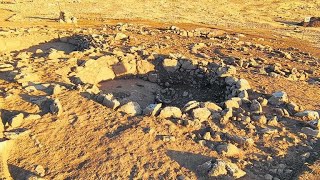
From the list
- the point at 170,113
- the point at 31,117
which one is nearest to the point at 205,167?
the point at 170,113

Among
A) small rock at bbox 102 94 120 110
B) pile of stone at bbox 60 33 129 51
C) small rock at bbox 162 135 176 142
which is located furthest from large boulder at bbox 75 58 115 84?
small rock at bbox 162 135 176 142

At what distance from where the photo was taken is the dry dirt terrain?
7.24 metres

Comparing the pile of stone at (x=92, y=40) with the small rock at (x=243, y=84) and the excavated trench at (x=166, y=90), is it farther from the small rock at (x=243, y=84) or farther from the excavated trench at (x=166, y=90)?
the small rock at (x=243, y=84)

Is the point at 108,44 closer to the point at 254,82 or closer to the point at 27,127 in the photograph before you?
the point at 254,82

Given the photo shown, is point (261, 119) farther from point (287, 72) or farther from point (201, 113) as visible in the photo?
point (287, 72)

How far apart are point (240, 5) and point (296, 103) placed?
2351 cm

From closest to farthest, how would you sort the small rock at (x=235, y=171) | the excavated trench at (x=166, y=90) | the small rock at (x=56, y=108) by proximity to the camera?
1. the small rock at (x=235, y=171)
2. the small rock at (x=56, y=108)
3. the excavated trench at (x=166, y=90)

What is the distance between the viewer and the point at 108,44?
1446 centimetres

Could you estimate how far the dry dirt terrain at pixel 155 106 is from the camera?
724 centimetres

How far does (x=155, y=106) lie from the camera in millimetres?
8750

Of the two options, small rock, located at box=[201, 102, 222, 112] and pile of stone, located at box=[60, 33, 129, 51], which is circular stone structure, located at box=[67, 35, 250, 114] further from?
small rock, located at box=[201, 102, 222, 112]

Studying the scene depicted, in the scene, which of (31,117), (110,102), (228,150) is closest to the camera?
(228,150)

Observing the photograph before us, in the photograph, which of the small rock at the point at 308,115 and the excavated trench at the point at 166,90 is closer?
the small rock at the point at 308,115

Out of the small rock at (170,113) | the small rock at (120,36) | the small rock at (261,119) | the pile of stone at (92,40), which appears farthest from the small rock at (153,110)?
the small rock at (120,36)
